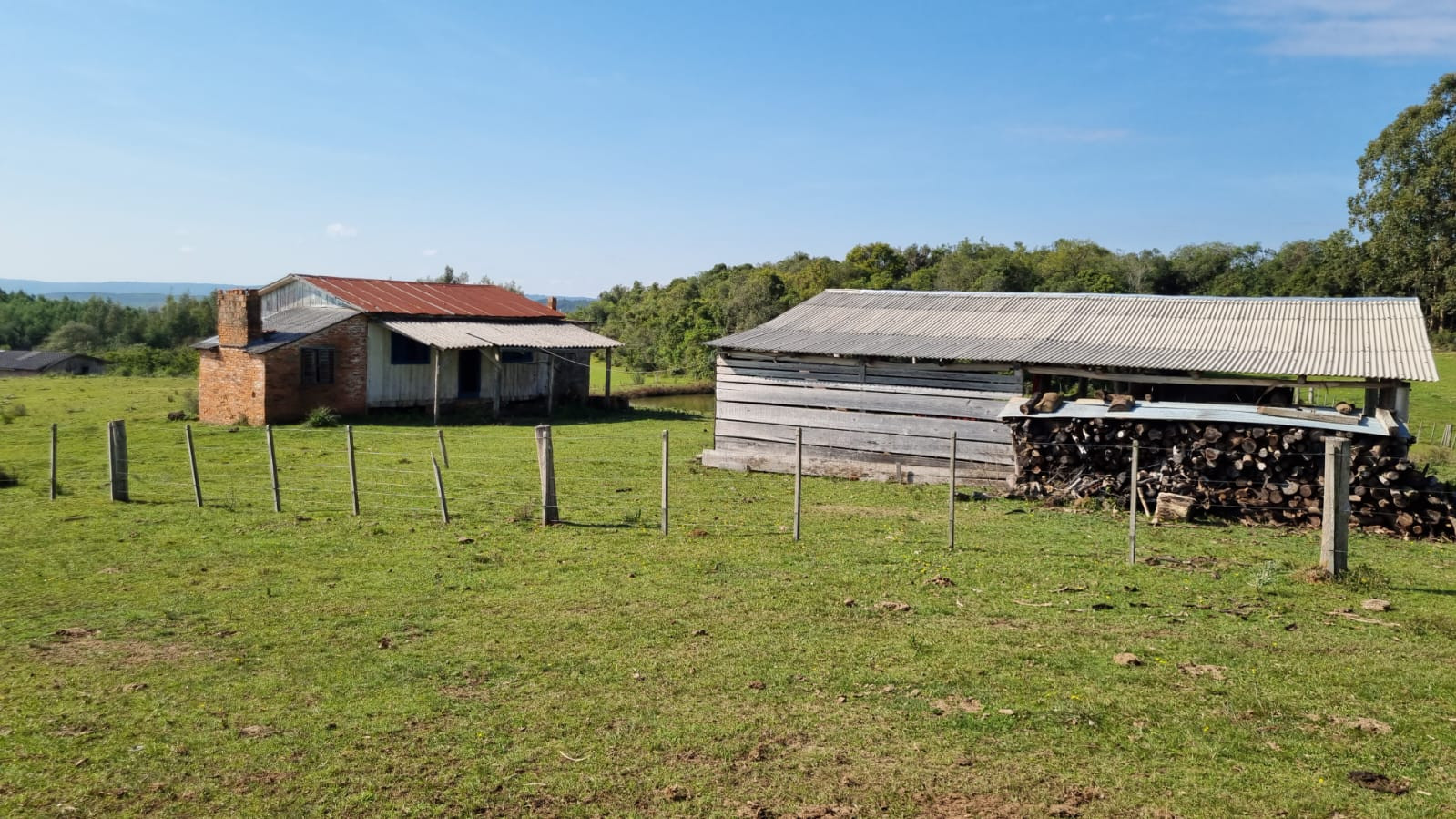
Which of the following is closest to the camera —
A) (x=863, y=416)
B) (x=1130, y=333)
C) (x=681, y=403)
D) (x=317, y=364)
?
(x=1130, y=333)

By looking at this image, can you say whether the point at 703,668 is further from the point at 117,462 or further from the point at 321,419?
the point at 321,419

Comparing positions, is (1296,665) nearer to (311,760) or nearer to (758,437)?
(311,760)

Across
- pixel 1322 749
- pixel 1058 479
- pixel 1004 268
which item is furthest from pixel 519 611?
pixel 1004 268

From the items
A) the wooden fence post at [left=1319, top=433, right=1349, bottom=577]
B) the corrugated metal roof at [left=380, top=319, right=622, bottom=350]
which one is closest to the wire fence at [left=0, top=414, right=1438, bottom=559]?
the wooden fence post at [left=1319, top=433, right=1349, bottom=577]

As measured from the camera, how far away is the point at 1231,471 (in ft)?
53.0

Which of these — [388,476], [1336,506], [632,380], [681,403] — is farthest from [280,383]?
[1336,506]

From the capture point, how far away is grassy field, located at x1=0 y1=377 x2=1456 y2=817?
636cm

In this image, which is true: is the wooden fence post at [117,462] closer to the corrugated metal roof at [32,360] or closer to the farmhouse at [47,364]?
the farmhouse at [47,364]

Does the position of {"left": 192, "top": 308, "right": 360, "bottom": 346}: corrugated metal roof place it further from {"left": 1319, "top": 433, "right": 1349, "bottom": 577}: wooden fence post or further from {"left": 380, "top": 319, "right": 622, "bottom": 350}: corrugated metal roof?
{"left": 1319, "top": 433, "right": 1349, "bottom": 577}: wooden fence post

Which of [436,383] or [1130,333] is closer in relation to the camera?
[1130,333]

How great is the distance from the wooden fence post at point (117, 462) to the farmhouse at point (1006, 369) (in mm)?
11293

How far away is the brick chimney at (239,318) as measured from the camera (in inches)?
1175

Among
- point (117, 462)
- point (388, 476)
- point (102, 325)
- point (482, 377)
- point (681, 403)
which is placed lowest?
point (388, 476)

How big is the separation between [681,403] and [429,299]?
11.7 metres
